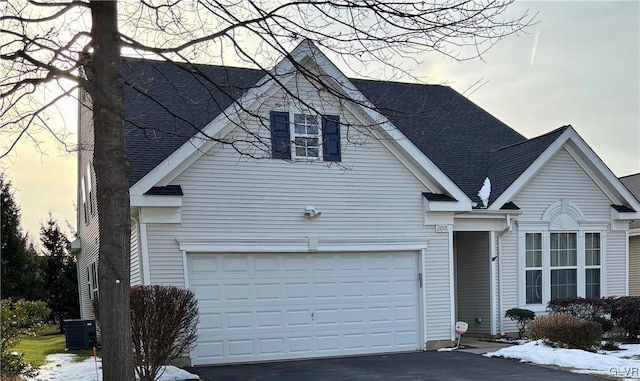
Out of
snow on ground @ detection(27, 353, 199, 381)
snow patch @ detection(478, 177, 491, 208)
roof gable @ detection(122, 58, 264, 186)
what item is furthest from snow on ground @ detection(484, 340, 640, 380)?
roof gable @ detection(122, 58, 264, 186)

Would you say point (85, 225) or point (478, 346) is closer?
point (478, 346)

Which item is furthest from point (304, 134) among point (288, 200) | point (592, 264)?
point (592, 264)

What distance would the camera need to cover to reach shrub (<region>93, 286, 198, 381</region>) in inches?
337

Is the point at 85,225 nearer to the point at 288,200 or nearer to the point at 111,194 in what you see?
the point at 288,200

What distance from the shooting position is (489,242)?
14680mm

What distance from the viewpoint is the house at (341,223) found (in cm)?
1128

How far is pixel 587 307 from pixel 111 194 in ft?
41.9

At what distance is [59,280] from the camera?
25.5 meters

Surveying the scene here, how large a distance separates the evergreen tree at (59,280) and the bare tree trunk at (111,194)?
22.1 metres

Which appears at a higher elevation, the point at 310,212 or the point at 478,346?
the point at 310,212

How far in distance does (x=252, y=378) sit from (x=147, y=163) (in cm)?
490

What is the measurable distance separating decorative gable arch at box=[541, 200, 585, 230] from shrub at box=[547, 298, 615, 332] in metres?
2.04

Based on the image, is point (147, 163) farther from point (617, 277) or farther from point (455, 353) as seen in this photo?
point (617, 277)

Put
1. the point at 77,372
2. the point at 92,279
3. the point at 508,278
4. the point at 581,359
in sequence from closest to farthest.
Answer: the point at 77,372 < the point at 581,359 < the point at 508,278 < the point at 92,279
